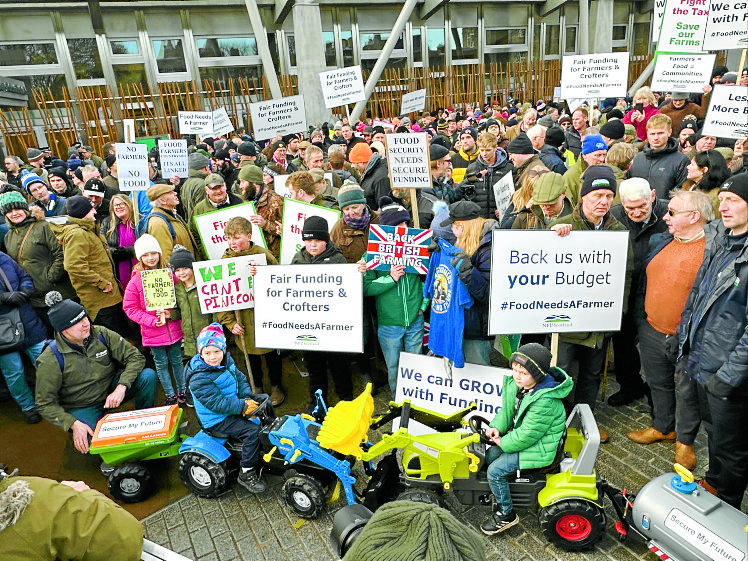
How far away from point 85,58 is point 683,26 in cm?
1889

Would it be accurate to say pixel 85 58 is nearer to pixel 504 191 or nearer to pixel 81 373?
pixel 81 373

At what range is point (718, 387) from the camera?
10.3 ft

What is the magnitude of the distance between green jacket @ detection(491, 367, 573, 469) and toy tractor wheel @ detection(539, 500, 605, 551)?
0.92 ft

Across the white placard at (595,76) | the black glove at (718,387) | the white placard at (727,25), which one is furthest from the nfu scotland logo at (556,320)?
the white placard at (595,76)

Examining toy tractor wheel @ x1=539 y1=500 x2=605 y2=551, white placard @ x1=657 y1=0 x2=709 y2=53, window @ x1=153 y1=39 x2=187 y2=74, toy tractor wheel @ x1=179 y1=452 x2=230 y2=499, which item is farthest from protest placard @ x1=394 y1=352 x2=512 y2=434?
window @ x1=153 y1=39 x2=187 y2=74

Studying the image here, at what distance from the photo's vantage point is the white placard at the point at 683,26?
760 cm

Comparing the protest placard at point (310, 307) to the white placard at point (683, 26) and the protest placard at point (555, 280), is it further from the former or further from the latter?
the white placard at point (683, 26)

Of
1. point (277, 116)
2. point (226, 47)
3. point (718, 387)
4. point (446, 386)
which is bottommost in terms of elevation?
point (446, 386)

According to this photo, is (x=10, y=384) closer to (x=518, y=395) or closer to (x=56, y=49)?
(x=518, y=395)

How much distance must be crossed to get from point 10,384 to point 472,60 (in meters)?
23.0

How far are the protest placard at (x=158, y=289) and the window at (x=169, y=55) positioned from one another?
17458 millimetres

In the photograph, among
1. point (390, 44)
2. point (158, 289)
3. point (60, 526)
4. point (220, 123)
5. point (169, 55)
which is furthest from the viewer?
point (169, 55)

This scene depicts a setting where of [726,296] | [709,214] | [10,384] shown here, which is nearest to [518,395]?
[726,296]

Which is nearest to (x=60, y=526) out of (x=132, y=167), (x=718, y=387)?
(x=718, y=387)
